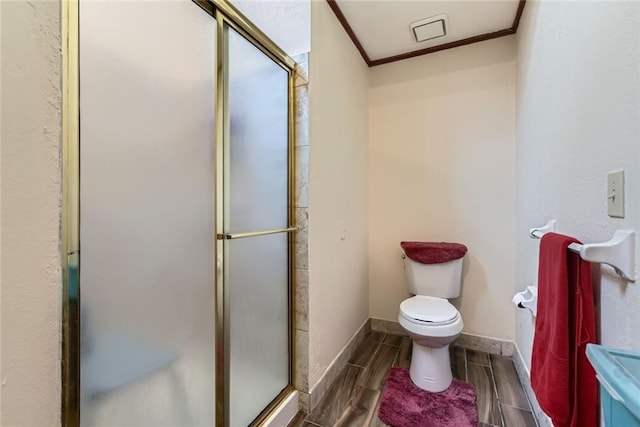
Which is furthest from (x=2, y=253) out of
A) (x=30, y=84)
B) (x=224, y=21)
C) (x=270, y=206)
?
(x=224, y=21)

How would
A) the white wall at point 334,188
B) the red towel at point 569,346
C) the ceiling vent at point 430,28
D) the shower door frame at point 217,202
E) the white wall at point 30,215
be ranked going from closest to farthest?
the white wall at point 30,215 < the shower door frame at point 217,202 < the red towel at point 569,346 < the white wall at point 334,188 < the ceiling vent at point 430,28

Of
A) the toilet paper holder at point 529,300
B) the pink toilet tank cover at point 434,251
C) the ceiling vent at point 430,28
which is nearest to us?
the toilet paper holder at point 529,300

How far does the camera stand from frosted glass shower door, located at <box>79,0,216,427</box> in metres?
0.77

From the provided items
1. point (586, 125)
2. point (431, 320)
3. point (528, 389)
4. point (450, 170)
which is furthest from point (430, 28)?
point (528, 389)

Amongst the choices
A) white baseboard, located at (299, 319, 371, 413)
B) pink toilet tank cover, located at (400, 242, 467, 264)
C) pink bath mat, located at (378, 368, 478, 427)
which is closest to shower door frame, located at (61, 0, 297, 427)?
white baseboard, located at (299, 319, 371, 413)

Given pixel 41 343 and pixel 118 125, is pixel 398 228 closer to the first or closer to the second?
pixel 118 125

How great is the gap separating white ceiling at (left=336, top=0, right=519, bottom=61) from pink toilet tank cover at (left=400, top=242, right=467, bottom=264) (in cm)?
162

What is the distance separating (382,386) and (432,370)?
0.34m

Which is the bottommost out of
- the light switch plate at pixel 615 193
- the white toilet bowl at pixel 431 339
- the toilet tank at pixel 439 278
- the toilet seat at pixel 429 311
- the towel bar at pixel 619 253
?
the white toilet bowl at pixel 431 339

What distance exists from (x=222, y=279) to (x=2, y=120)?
2.59ft

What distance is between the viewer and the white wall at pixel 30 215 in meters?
0.54

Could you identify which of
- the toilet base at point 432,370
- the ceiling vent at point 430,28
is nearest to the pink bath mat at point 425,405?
the toilet base at point 432,370

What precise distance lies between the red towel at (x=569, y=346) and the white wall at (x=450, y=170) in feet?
4.20

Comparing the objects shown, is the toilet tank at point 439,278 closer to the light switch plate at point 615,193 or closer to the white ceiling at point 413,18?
the light switch plate at point 615,193
